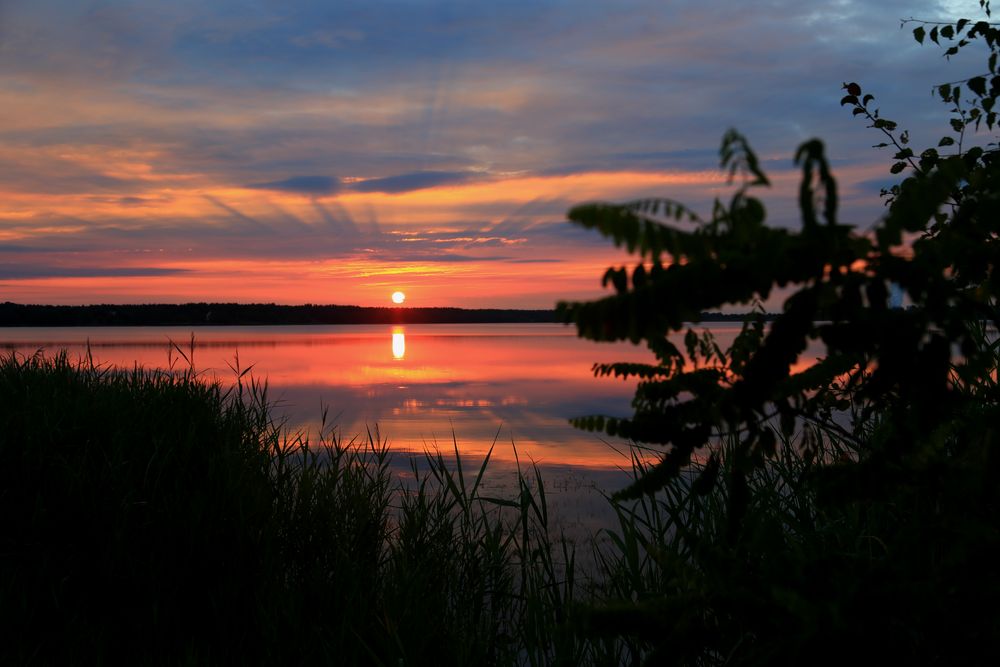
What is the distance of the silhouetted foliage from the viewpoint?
1.63 m

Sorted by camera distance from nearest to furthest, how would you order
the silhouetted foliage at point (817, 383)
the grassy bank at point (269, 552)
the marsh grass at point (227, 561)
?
1. the silhouetted foliage at point (817, 383)
2. the grassy bank at point (269, 552)
3. the marsh grass at point (227, 561)

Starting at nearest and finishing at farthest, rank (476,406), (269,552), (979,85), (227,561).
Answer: (979,85) → (269,552) → (227,561) → (476,406)

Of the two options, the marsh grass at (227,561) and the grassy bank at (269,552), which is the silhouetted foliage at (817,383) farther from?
the marsh grass at (227,561)

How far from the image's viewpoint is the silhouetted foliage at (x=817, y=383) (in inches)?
64.4

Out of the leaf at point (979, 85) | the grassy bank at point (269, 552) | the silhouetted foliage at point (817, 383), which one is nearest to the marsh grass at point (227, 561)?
the grassy bank at point (269, 552)

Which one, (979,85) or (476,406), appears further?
(476,406)

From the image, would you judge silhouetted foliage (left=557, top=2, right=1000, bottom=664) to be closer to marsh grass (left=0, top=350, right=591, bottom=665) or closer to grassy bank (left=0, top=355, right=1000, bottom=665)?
grassy bank (left=0, top=355, right=1000, bottom=665)

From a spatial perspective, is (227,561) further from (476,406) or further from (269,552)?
(476,406)

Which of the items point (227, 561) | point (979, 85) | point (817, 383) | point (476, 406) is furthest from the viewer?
point (476, 406)

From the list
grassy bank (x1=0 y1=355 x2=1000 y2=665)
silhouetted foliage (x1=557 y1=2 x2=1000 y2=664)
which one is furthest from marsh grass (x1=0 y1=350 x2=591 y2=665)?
silhouetted foliage (x1=557 y1=2 x2=1000 y2=664)

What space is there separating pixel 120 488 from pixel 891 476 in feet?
19.8

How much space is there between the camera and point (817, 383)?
2145 millimetres

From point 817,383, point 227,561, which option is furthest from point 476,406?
point 817,383

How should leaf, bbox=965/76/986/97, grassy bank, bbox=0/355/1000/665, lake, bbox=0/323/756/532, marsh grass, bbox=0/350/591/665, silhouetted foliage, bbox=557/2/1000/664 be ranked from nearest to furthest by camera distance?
silhouetted foliage, bbox=557/2/1000/664
leaf, bbox=965/76/986/97
grassy bank, bbox=0/355/1000/665
marsh grass, bbox=0/350/591/665
lake, bbox=0/323/756/532
